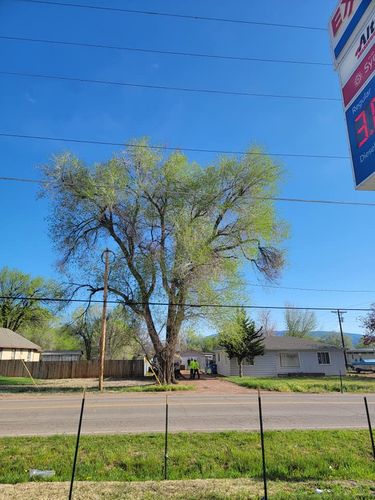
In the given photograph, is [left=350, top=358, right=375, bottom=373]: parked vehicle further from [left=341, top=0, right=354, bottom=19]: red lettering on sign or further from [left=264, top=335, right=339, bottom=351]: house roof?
[left=341, top=0, right=354, bottom=19]: red lettering on sign

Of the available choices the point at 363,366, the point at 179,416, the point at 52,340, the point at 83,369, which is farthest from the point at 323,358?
the point at 52,340

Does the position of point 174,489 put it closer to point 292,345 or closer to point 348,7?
point 348,7

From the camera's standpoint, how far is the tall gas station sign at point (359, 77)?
4.06 meters

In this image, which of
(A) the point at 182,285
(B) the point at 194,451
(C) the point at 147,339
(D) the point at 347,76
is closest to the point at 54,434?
(B) the point at 194,451

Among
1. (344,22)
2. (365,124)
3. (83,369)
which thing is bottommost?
(83,369)

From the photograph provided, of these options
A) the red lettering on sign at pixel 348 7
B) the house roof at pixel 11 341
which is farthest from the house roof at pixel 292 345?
the red lettering on sign at pixel 348 7

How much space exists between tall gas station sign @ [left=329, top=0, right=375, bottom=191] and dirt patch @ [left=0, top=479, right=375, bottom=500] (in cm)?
455

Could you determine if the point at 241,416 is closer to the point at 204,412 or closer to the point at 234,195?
the point at 204,412

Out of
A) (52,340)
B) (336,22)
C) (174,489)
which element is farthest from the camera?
(52,340)

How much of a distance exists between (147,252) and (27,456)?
17465 mm

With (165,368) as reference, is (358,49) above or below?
above

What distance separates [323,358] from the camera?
37.1 m

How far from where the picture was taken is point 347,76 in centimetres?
459

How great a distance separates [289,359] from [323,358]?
330cm
